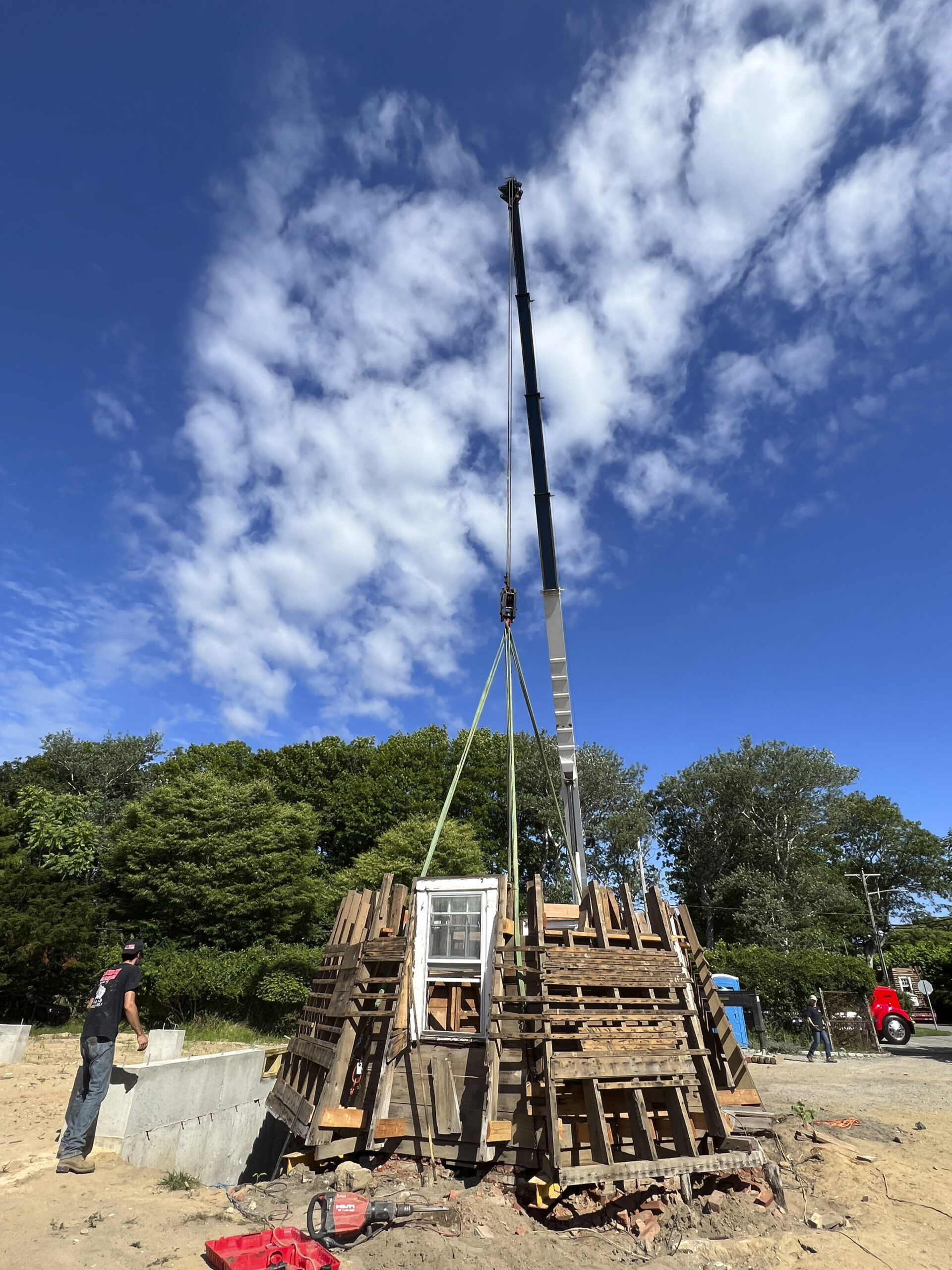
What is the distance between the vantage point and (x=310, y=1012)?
320 inches

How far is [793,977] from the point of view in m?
22.3

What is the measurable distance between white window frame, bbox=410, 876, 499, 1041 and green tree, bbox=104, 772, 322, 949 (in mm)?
19131

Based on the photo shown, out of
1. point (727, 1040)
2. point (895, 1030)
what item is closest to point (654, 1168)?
point (727, 1040)

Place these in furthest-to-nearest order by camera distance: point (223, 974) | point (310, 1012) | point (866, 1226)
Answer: point (223, 974)
point (310, 1012)
point (866, 1226)

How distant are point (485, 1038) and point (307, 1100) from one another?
1909 millimetres

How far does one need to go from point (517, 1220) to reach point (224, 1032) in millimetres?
16838

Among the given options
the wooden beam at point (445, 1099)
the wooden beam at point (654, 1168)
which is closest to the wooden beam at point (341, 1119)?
the wooden beam at point (445, 1099)

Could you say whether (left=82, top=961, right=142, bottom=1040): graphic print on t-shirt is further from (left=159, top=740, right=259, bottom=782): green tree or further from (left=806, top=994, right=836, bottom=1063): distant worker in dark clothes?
(left=159, top=740, right=259, bottom=782): green tree

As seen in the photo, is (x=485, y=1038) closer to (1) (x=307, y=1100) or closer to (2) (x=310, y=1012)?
(1) (x=307, y=1100)

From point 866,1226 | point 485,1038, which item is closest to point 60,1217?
point 485,1038

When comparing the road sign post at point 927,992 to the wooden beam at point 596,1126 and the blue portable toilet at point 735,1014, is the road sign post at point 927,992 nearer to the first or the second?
the blue portable toilet at point 735,1014

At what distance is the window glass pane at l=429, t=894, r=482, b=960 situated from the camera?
724cm

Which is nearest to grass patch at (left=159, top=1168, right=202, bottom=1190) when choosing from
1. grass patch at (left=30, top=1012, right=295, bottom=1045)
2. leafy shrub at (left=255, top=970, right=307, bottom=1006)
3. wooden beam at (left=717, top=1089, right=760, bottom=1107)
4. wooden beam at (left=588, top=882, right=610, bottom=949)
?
wooden beam at (left=588, top=882, right=610, bottom=949)

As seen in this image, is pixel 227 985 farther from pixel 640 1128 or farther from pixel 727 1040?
pixel 640 1128
